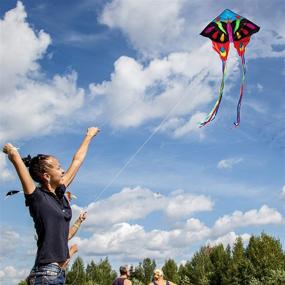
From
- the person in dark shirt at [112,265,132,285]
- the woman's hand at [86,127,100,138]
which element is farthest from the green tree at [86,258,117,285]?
the woman's hand at [86,127,100,138]

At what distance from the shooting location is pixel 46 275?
10.5 ft

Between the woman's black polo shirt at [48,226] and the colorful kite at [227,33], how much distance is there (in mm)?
7871

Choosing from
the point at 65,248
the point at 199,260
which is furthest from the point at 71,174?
the point at 199,260

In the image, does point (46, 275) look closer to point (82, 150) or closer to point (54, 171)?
point (54, 171)

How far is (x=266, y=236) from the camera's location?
42312 mm

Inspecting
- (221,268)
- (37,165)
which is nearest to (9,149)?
(37,165)

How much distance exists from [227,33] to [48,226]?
8.88 m

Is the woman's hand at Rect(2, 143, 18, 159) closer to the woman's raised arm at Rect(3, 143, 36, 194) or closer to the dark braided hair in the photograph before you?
the woman's raised arm at Rect(3, 143, 36, 194)

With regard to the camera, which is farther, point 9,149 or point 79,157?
point 79,157

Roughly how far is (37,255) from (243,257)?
4304cm

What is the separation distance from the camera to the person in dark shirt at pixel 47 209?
10.7 feet

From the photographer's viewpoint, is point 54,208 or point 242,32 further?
point 242,32

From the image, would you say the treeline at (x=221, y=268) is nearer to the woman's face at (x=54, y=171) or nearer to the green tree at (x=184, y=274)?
the green tree at (x=184, y=274)

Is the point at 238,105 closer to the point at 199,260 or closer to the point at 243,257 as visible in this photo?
the point at 243,257
